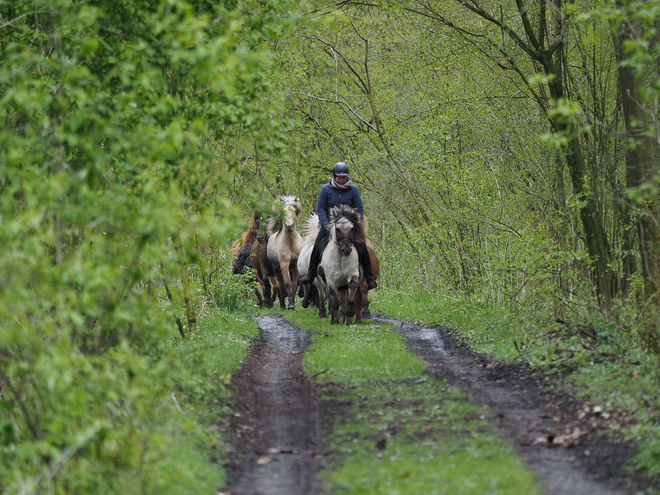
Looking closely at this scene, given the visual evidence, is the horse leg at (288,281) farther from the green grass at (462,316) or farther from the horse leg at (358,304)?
the horse leg at (358,304)

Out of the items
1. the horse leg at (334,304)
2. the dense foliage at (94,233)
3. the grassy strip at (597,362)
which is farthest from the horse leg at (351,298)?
the dense foliage at (94,233)

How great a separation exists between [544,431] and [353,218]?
26.0ft

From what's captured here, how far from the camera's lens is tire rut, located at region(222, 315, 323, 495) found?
22.1 ft

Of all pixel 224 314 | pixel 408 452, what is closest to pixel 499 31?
pixel 224 314

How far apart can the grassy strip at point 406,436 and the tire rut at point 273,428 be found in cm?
28

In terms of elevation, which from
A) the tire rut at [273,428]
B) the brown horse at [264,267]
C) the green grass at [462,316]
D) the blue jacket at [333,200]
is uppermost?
the blue jacket at [333,200]

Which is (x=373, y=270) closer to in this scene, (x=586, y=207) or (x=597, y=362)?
(x=586, y=207)

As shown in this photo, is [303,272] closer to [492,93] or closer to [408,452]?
[492,93]

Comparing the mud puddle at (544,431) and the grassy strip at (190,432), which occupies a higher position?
the grassy strip at (190,432)

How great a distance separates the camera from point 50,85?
6.88 m

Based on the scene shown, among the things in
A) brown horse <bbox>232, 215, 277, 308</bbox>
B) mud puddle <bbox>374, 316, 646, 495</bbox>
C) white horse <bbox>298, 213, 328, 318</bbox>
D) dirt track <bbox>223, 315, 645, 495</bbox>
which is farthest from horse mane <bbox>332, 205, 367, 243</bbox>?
brown horse <bbox>232, 215, 277, 308</bbox>

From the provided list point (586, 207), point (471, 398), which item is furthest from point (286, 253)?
point (471, 398)

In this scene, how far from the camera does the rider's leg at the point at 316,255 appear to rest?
642 inches

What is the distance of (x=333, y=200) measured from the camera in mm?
15875
